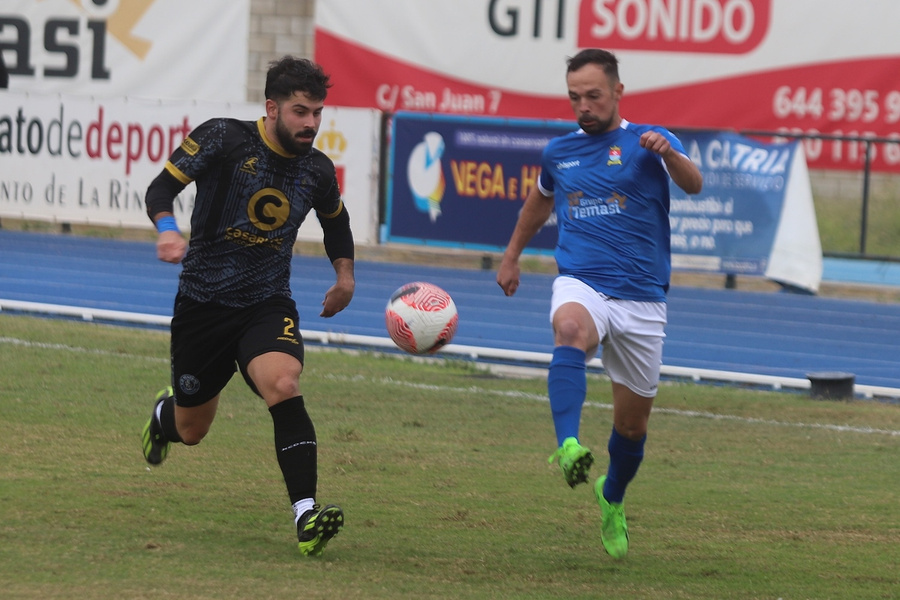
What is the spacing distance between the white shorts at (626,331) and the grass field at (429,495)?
780 mm

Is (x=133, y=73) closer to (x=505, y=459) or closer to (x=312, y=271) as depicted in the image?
(x=312, y=271)

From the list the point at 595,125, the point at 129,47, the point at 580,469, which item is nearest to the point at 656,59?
the point at 129,47

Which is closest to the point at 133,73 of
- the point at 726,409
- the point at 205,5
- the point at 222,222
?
the point at 205,5

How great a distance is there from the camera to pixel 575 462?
17.3 ft

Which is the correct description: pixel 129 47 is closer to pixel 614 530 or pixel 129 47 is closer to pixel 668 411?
pixel 668 411

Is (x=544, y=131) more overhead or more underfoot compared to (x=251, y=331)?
more overhead

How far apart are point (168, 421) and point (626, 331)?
90.8 inches

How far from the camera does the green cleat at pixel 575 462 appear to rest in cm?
527

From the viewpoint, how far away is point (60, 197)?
19047 millimetres

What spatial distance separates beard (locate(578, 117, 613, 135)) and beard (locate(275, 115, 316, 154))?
1.25 meters

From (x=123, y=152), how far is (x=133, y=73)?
17.8ft

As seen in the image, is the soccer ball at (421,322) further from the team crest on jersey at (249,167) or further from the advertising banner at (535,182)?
the advertising banner at (535,182)

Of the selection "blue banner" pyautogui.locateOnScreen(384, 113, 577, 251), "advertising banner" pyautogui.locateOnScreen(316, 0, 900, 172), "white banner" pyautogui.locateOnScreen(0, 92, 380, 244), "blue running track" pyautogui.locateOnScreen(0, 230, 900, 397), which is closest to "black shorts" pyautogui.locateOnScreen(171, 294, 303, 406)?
"blue running track" pyautogui.locateOnScreen(0, 230, 900, 397)

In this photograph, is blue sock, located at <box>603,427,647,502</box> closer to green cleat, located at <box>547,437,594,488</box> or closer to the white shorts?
the white shorts
